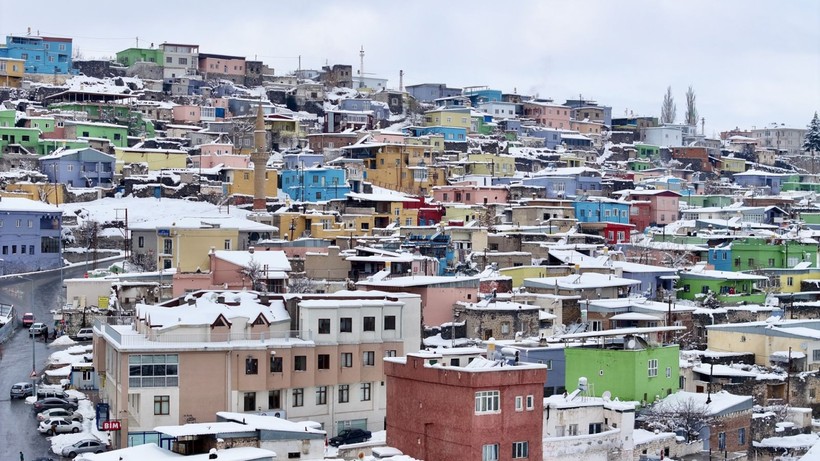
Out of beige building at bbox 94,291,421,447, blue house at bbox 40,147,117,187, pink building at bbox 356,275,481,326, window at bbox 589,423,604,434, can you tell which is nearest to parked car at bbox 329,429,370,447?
beige building at bbox 94,291,421,447

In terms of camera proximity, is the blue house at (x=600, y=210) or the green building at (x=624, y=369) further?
the blue house at (x=600, y=210)

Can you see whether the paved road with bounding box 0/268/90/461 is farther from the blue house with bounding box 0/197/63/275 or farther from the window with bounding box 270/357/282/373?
the window with bounding box 270/357/282/373

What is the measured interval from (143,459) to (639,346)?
666 inches

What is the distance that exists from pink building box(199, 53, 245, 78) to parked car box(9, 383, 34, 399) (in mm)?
64375

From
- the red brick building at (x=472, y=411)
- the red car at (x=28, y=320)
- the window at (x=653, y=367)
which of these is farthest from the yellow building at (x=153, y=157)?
the red brick building at (x=472, y=411)

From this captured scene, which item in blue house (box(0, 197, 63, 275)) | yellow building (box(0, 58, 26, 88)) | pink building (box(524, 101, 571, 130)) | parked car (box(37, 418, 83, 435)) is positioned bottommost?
parked car (box(37, 418, 83, 435))

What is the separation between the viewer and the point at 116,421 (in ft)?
109

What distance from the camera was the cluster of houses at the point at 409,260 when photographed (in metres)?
33.2

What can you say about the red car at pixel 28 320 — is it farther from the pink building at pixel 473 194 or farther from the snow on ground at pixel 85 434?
the pink building at pixel 473 194

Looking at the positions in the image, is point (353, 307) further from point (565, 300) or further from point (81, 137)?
point (81, 137)

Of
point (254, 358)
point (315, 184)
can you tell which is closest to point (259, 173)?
point (315, 184)

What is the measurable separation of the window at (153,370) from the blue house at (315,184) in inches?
1385

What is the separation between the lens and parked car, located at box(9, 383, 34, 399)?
1489 inches

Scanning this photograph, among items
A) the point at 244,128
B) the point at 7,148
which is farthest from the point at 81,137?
the point at 244,128
